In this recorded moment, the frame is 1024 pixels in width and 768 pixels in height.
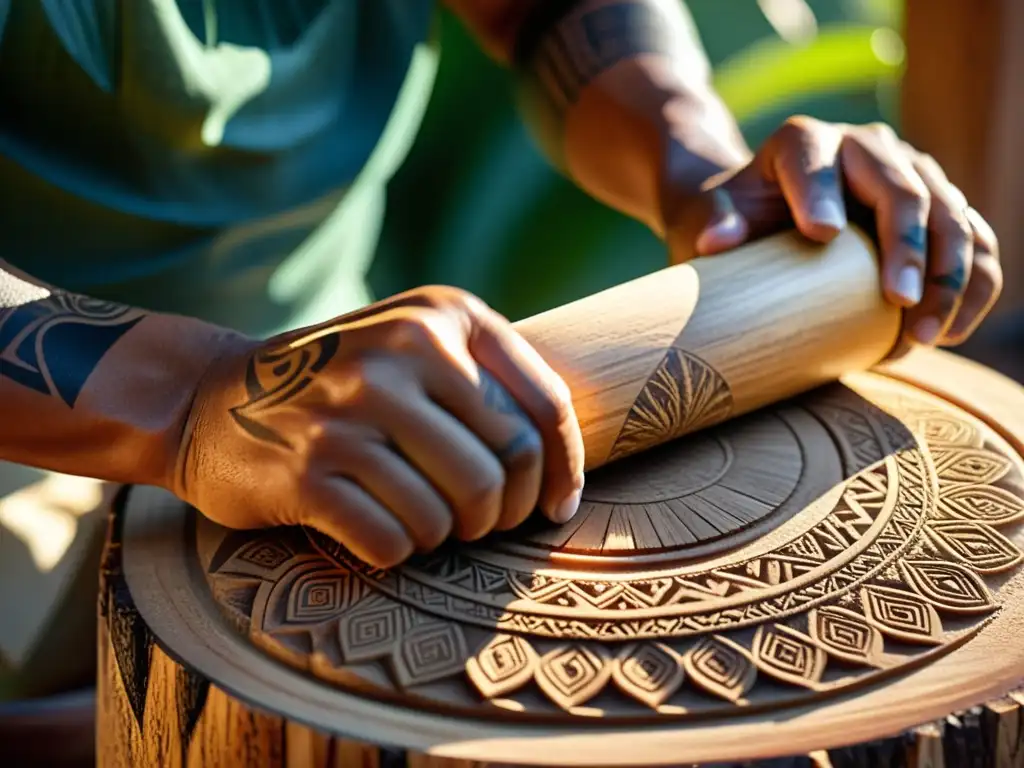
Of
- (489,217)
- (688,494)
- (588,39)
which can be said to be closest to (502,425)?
(688,494)

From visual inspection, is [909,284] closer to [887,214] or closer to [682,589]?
[887,214]

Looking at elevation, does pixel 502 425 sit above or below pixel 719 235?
below

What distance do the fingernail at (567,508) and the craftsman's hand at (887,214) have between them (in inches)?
15.5

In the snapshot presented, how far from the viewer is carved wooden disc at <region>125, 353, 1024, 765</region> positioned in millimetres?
764

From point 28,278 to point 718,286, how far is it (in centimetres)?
65

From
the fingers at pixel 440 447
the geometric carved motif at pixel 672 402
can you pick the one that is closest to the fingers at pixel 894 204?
the geometric carved motif at pixel 672 402

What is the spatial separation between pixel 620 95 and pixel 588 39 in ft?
0.36

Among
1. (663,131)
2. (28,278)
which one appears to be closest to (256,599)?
(28,278)

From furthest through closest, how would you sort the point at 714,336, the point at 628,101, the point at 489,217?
1. the point at 489,217
2. the point at 628,101
3. the point at 714,336

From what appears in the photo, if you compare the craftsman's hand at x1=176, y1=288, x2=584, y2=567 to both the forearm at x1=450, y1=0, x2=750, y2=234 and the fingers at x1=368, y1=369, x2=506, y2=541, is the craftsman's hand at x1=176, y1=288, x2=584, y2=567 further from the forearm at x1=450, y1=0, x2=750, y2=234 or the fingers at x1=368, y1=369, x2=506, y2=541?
the forearm at x1=450, y1=0, x2=750, y2=234

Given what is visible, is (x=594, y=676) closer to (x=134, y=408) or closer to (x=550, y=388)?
(x=550, y=388)

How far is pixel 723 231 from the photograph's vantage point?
1188 millimetres

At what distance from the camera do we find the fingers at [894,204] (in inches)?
44.0

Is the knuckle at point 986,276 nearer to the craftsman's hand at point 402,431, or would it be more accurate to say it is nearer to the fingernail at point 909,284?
the fingernail at point 909,284
